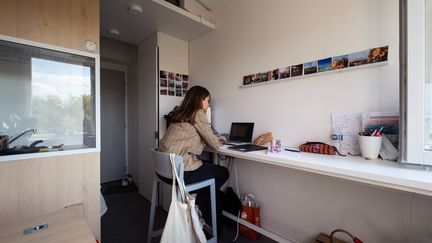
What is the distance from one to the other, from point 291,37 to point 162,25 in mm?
1555

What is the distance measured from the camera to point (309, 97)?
5.03ft

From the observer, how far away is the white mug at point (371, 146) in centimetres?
110

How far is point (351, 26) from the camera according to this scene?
4.29ft

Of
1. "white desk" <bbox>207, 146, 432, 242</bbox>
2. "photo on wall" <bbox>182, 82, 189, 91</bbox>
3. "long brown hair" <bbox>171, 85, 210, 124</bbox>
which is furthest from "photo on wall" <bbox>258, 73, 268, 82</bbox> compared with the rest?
"photo on wall" <bbox>182, 82, 189, 91</bbox>

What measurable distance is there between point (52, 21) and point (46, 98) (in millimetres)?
574

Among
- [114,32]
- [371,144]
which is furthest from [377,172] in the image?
[114,32]

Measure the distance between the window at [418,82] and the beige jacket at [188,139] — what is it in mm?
1183

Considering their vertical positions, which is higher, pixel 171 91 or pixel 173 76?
pixel 173 76

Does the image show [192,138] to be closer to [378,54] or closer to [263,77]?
[263,77]

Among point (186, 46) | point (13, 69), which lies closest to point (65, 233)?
point (13, 69)

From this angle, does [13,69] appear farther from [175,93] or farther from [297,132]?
[297,132]

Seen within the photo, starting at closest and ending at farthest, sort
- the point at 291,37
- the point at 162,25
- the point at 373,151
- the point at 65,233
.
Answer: the point at 65,233, the point at 373,151, the point at 291,37, the point at 162,25

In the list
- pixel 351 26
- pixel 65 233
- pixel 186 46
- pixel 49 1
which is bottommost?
pixel 65 233

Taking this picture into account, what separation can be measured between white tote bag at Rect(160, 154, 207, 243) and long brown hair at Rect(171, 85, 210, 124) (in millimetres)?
411
